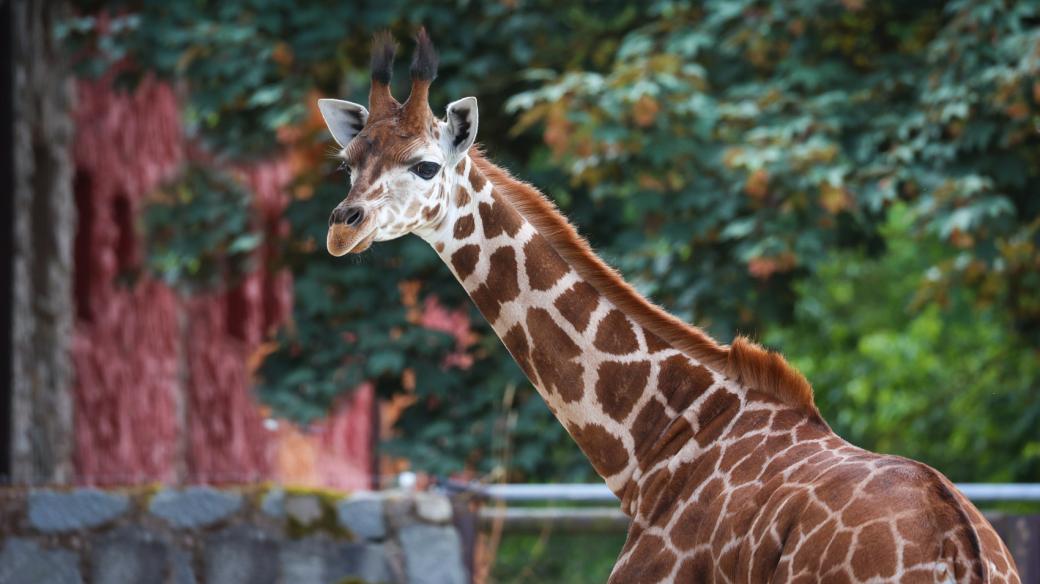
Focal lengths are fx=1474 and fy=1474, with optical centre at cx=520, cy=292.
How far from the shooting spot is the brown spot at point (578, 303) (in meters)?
4.50

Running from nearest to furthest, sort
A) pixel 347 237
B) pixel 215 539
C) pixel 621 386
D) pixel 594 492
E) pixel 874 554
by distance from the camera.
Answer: pixel 874 554, pixel 347 237, pixel 621 386, pixel 215 539, pixel 594 492

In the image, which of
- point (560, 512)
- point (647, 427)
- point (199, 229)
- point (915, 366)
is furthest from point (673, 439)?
point (915, 366)

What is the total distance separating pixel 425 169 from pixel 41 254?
5.80m

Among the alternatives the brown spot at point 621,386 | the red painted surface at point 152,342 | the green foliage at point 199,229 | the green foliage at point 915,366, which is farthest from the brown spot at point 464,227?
the red painted surface at point 152,342

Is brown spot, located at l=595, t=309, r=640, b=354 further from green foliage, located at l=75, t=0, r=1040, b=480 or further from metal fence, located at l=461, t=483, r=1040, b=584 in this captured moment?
green foliage, located at l=75, t=0, r=1040, b=480

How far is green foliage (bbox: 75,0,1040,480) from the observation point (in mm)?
8172

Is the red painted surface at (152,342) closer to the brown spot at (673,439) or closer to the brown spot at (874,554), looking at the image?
the brown spot at (673,439)

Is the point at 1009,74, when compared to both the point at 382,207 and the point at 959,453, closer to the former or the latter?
the point at 382,207

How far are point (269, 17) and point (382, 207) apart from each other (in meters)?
5.32

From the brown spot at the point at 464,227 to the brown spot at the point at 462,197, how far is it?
41mm

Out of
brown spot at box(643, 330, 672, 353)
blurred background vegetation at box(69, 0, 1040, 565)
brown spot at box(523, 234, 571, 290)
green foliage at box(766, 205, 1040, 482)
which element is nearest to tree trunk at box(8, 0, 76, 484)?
blurred background vegetation at box(69, 0, 1040, 565)

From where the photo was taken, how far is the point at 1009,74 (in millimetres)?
7773

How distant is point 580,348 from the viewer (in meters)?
4.49

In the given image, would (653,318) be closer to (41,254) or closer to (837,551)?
(837,551)
